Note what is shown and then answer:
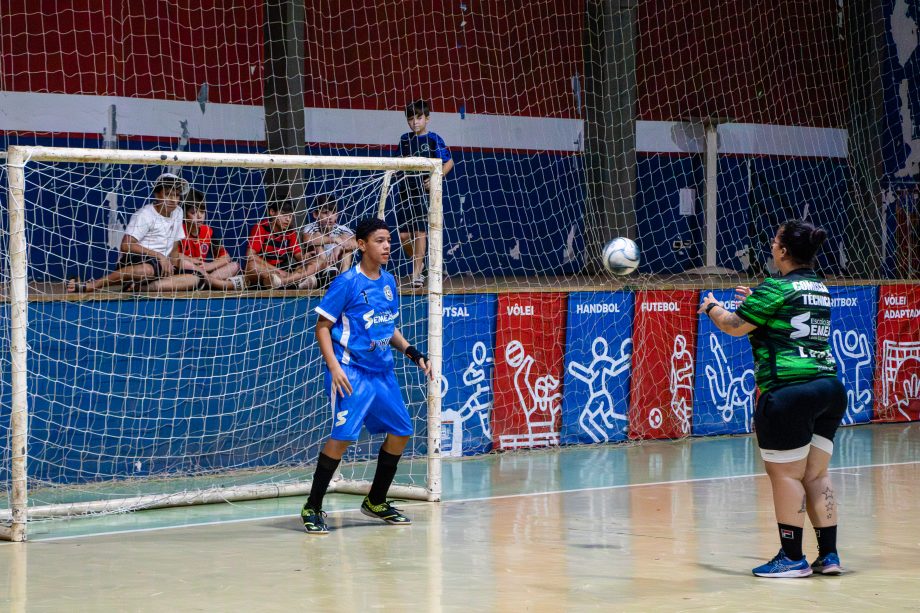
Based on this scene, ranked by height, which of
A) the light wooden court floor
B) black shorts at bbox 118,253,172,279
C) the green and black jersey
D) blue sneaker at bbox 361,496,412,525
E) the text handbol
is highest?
black shorts at bbox 118,253,172,279

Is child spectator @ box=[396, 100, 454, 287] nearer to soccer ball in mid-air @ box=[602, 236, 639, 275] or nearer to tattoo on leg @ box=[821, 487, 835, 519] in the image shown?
soccer ball in mid-air @ box=[602, 236, 639, 275]

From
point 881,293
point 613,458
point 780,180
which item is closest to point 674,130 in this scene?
point 780,180

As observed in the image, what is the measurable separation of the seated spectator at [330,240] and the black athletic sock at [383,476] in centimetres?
246

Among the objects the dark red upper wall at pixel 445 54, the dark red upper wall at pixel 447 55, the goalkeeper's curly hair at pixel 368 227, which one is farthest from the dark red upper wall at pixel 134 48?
the goalkeeper's curly hair at pixel 368 227

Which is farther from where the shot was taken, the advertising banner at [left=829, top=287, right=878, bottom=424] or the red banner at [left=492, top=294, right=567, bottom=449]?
the advertising banner at [left=829, top=287, right=878, bottom=424]

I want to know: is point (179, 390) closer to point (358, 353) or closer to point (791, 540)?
point (358, 353)

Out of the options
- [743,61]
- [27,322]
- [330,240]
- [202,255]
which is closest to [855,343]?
[743,61]

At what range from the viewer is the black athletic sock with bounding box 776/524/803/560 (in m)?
6.78

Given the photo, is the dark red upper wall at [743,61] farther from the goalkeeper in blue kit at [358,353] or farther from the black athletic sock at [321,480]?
the black athletic sock at [321,480]

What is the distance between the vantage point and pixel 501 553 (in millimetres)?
7586

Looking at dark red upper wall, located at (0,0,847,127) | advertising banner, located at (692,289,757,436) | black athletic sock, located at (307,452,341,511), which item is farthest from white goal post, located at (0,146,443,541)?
dark red upper wall, located at (0,0,847,127)

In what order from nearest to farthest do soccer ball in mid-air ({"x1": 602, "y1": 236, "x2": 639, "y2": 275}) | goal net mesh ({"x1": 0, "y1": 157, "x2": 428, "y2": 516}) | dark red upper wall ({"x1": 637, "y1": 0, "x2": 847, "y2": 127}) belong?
goal net mesh ({"x1": 0, "y1": 157, "x2": 428, "y2": 516}) < soccer ball in mid-air ({"x1": 602, "y1": 236, "x2": 639, "y2": 275}) < dark red upper wall ({"x1": 637, "y1": 0, "x2": 847, "y2": 127})

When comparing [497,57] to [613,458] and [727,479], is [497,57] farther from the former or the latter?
[727,479]

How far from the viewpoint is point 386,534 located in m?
8.16
